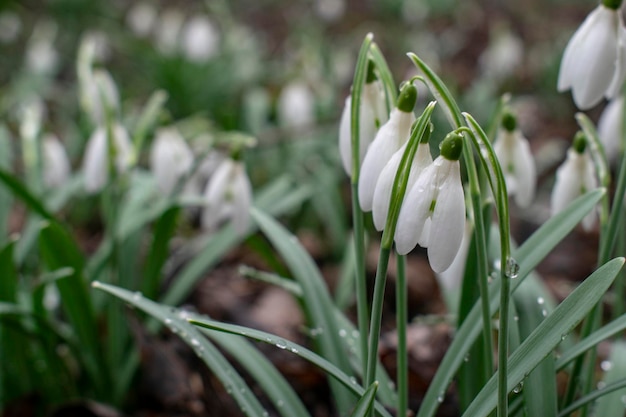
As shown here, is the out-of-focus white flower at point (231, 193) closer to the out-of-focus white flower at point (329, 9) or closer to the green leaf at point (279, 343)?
the green leaf at point (279, 343)

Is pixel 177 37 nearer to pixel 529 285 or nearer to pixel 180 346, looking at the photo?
pixel 180 346

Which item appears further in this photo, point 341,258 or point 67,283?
point 341,258

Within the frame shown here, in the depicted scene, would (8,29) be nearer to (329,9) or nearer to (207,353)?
(329,9)

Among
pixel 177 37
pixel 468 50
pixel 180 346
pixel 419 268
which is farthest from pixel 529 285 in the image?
pixel 468 50

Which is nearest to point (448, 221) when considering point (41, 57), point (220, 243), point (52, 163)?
point (220, 243)

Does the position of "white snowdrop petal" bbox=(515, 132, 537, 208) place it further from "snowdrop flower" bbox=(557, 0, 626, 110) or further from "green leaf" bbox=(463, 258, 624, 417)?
"green leaf" bbox=(463, 258, 624, 417)
